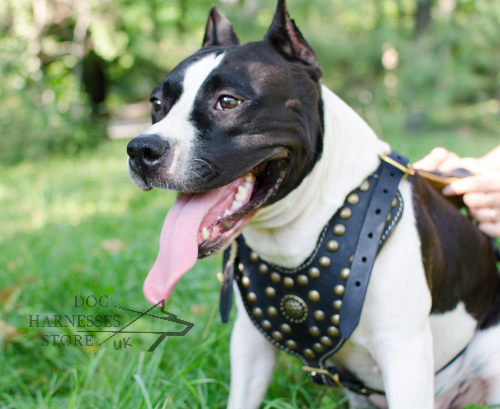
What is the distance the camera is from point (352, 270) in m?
1.52

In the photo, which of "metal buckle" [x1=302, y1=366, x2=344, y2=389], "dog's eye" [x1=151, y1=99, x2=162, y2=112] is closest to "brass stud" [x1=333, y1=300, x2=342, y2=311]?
"metal buckle" [x1=302, y1=366, x2=344, y2=389]

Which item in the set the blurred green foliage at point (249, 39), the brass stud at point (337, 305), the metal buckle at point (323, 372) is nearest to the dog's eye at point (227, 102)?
the brass stud at point (337, 305)

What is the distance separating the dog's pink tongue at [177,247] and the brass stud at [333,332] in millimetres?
472

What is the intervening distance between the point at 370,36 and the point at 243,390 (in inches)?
390

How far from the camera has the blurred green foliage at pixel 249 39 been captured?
9039 millimetres

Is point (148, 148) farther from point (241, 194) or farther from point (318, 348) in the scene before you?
point (318, 348)

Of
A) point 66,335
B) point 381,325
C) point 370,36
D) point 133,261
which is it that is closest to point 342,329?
point 381,325

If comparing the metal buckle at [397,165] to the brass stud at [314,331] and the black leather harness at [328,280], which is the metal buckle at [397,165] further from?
the brass stud at [314,331]

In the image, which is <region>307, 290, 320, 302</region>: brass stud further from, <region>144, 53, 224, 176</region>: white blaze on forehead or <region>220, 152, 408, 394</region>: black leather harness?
<region>144, 53, 224, 176</region>: white blaze on forehead

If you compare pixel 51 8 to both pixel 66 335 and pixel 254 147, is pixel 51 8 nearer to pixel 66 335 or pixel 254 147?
pixel 66 335

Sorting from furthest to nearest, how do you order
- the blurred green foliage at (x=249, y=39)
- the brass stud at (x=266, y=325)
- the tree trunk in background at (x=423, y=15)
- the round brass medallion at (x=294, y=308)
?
the tree trunk in background at (x=423, y=15), the blurred green foliage at (x=249, y=39), the brass stud at (x=266, y=325), the round brass medallion at (x=294, y=308)

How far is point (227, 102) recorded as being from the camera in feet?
Result: 4.99

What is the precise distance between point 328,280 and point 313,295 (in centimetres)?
7

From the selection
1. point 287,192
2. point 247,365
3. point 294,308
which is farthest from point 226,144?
point 247,365
